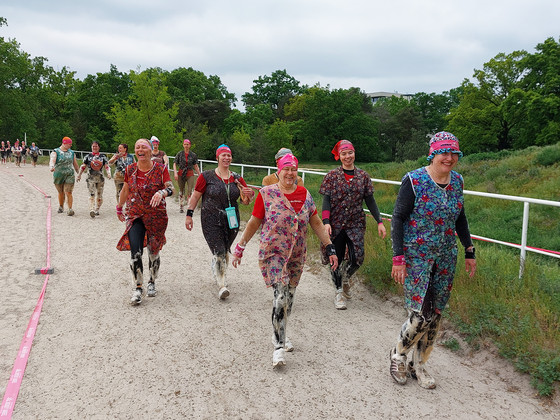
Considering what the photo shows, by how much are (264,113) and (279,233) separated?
68.8m

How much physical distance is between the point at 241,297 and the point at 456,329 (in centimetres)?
266

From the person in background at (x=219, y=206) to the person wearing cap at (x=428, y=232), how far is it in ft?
8.85

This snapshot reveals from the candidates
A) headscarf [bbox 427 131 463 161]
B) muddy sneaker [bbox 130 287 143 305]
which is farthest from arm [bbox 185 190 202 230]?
headscarf [bbox 427 131 463 161]

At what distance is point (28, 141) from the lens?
5662 centimetres

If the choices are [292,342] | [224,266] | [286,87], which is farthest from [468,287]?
[286,87]

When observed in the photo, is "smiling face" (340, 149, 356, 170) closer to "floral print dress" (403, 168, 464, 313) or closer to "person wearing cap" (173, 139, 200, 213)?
"floral print dress" (403, 168, 464, 313)

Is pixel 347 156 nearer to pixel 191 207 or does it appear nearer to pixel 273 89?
pixel 191 207

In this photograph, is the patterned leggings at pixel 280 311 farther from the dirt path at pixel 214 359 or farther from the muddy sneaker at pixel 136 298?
the muddy sneaker at pixel 136 298

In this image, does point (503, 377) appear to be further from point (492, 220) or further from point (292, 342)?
point (492, 220)

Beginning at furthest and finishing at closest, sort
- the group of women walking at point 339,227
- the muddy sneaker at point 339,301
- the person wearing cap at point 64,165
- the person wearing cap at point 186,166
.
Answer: the person wearing cap at point 186,166, the person wearing cap at point 64,165, the muddy sneaker at point 339,301, the group of women walking at point 339,227

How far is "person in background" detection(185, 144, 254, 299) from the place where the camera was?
5723mm

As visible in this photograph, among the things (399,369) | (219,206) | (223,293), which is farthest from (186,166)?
(399,369)

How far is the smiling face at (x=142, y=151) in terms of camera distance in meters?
5.43

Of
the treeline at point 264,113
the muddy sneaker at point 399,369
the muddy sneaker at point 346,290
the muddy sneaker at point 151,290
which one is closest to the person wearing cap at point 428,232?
the muddy sneaker at point 399,369
